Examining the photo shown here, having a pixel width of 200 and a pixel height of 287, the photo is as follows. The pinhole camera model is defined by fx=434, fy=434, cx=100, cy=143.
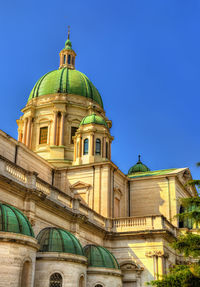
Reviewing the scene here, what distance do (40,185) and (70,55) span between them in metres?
31.6

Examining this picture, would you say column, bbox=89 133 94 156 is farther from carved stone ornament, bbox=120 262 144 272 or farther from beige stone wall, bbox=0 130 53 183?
carved stone ornament, bbox=120 262 144 272

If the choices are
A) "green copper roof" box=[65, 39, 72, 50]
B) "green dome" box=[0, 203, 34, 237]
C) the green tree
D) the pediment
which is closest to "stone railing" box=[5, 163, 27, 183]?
"green dome" box=[0, 203, 34, 237]

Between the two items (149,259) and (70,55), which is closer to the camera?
(149,259)

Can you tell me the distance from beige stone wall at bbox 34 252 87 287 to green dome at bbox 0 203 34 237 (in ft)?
7.03

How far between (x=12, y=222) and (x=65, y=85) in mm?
31577

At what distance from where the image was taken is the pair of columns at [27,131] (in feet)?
155

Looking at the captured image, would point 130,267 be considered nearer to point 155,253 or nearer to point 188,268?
point 155,253

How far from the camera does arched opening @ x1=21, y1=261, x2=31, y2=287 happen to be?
66.1ft

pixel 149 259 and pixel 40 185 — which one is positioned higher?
pixel 40 185

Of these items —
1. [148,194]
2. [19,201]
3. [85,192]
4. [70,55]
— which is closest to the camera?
[19,201]

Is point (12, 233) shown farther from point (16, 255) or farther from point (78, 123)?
point (78, 123)

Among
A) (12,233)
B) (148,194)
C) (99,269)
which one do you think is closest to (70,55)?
(148,194)

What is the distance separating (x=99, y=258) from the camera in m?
27.6

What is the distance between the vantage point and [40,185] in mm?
27297
